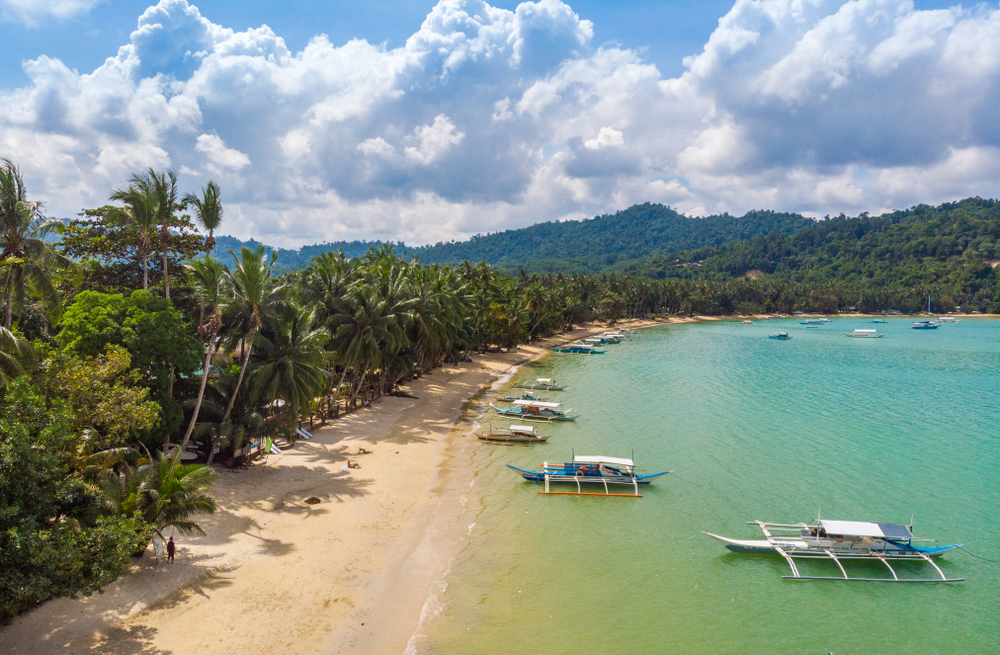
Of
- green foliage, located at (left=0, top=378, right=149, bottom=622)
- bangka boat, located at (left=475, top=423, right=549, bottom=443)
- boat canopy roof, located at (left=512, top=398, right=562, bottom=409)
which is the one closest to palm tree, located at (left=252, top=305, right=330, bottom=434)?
green foliage, located at (left=0, top=378, right=149, bottom=622)

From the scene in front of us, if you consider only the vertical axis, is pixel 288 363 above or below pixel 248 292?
below

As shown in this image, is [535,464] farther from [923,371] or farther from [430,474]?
[923,371]

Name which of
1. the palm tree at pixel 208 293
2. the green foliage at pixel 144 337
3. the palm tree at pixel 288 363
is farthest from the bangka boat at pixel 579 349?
the green foliage at pixel 144 337

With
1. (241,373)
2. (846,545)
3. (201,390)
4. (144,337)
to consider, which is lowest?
(846,545)

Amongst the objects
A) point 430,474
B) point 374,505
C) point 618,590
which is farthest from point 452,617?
point 430,474

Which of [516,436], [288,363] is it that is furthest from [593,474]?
[288,363]

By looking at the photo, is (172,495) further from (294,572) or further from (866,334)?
(866,334)

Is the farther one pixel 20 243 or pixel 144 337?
pixel 144 337
